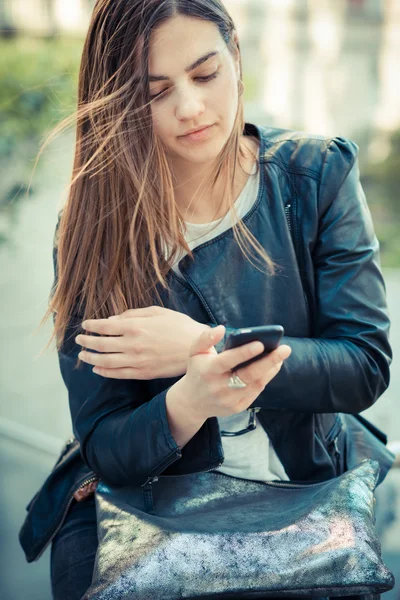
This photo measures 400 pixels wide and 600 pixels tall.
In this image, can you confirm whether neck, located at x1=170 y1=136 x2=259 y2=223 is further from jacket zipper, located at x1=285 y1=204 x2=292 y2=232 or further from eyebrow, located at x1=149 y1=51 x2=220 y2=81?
eyebrow, located at x1=149 y1=51 x2=220 y2=81

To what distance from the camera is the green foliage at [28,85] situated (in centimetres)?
280

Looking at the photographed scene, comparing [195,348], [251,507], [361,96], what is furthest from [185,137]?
[361,96]

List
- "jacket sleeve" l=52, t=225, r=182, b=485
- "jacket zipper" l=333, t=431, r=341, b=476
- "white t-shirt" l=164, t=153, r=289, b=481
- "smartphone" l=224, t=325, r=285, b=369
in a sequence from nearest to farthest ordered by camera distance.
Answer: "smartphone" l=224, t=325, r=285, b=369 < "jacket sleeve" l=52, t=225, r=182, b=485 < "white t-shirt" l=164, t=153, r=289, b=481 < "jacket zipper" l=333, t=431, r=341, b=476

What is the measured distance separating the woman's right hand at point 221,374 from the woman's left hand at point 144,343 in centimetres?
13

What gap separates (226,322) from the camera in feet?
4.44

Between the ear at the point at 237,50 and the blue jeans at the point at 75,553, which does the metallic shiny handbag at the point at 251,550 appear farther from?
the ear at the point at 237,50

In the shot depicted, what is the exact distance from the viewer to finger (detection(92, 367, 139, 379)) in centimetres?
126

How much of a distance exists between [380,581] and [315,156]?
2.64 ft

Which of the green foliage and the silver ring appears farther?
the green foliage

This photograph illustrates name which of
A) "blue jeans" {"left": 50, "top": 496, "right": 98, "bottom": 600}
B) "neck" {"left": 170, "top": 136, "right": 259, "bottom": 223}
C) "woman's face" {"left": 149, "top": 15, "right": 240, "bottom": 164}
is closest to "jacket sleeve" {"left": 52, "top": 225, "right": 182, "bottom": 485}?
"blue jeans" {"left": 50, "top": 496, "right": 98, "bottom": 600}

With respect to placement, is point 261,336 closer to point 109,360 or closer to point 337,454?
point 109,360

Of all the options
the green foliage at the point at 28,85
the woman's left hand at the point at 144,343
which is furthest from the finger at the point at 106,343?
the green foliage at the point at 28,85

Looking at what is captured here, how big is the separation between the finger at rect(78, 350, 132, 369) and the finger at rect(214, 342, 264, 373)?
0.33 m

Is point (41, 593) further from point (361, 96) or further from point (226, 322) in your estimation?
point (361, 96)
